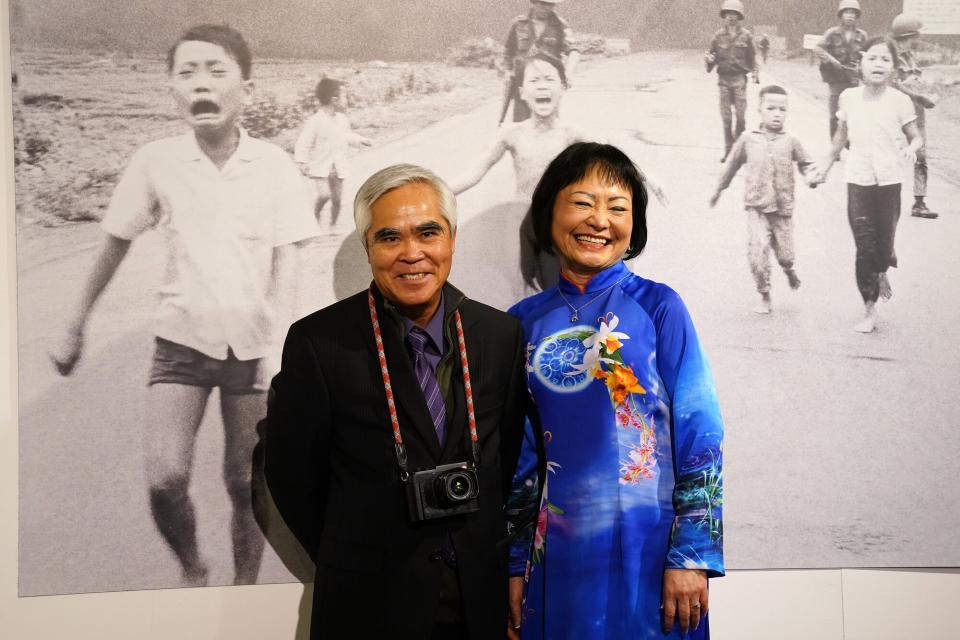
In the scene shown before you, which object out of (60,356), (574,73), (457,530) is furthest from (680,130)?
A: (60,356)

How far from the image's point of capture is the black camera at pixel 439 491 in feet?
5.46

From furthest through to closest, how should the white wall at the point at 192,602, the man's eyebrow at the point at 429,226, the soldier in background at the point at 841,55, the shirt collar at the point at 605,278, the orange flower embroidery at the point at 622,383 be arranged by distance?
the soldier in background at the point at 841,55, the white wall at the point at 192,602, the shirt collar at the point at 605,278, the orange flower embroidery at the point at 622,383, the man's eyebrow at the point at 429,226

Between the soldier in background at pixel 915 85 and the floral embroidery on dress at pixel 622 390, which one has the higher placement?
the soldier in background at pixel 915 85

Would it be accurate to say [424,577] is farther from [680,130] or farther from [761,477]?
[680,130]

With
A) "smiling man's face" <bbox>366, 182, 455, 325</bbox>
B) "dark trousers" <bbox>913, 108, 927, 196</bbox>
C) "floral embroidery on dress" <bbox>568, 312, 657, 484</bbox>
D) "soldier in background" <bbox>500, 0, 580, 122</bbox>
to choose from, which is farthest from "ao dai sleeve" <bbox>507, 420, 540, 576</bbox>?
"dark trousers" <bbox>913, 108, 927, 196</bbox>

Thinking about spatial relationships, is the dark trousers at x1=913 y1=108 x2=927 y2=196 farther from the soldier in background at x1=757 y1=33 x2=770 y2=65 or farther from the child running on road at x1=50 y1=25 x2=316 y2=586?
the child running on road at x1=50 y1=25 x2=316 y2=586

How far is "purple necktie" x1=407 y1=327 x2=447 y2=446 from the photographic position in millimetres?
1750

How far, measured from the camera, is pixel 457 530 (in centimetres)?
171

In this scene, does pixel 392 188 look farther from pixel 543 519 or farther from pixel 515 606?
pixel 515 606

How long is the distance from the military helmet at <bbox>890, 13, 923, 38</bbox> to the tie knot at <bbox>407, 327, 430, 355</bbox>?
66.5 inches

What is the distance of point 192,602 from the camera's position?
220 cm

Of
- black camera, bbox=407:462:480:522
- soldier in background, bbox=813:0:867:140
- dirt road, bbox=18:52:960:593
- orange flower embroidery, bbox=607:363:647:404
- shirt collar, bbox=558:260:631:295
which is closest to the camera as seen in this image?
black camera, bbox=407:462:480:522

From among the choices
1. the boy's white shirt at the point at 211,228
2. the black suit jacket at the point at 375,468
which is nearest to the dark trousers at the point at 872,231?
the black suit jacket at the point at 375,468

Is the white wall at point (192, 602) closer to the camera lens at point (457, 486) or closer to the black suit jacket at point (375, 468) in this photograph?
the black suit jacket at point (375, 468)
